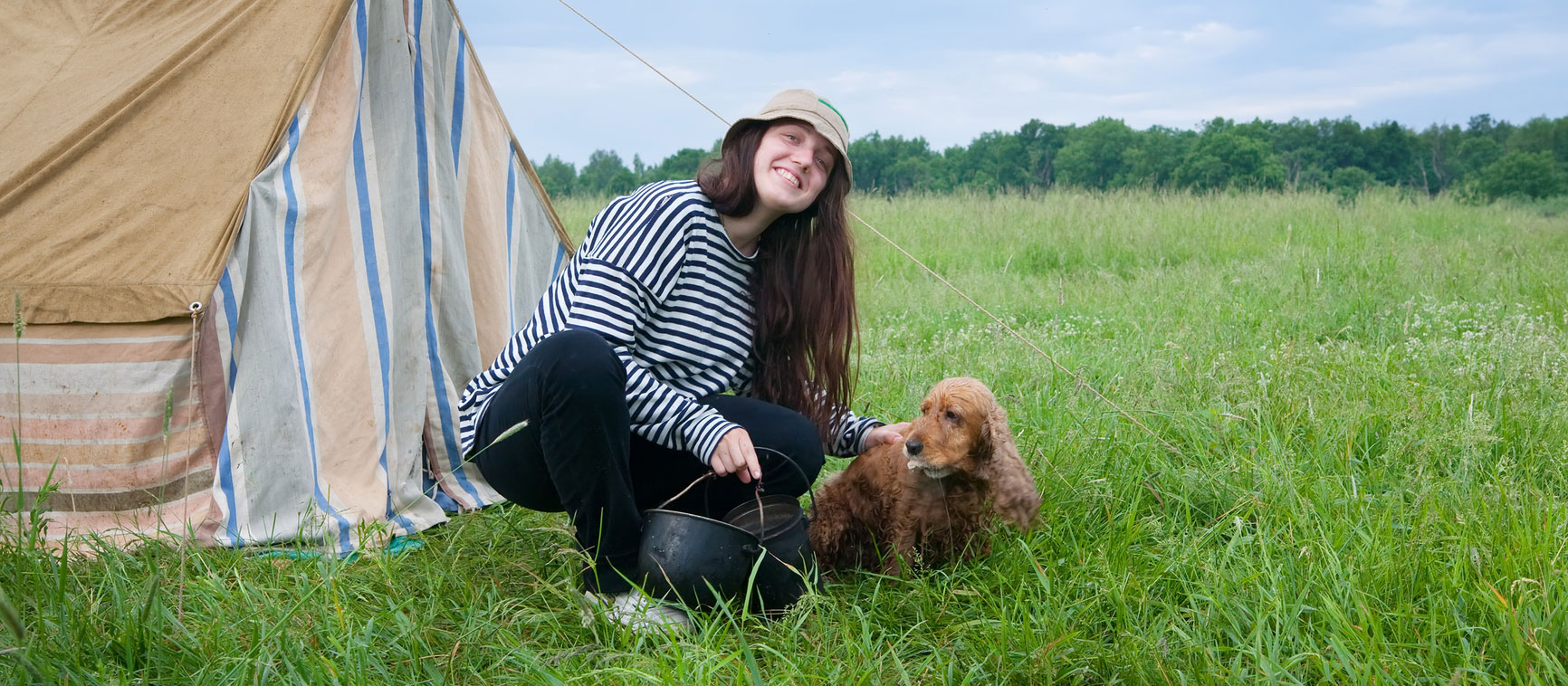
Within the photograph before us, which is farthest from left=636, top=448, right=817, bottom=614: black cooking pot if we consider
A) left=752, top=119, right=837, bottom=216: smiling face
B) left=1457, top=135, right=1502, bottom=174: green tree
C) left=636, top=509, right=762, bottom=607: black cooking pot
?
left=1457, top=135, right=1502, bottom=174: green tree

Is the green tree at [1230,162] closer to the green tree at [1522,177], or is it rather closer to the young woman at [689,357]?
the green tree at [1522,177]

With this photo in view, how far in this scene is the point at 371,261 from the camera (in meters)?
3.11

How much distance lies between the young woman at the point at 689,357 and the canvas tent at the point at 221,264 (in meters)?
0.70

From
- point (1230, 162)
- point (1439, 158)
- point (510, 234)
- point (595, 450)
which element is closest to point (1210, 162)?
point (1230, 162)

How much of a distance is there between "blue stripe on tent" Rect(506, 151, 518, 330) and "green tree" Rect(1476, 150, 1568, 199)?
37.5ft

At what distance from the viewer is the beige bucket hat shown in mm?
2340

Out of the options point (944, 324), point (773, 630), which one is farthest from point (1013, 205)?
point (773, 630)

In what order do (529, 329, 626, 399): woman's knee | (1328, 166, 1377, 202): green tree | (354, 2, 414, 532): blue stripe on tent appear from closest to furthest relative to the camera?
1. (529, 329, 626, 399): woman's knee
2. (354, 2, 414, 532): blue stripe on tent
3. (1328, 166, 1377, 202): green tree

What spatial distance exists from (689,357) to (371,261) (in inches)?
49.5

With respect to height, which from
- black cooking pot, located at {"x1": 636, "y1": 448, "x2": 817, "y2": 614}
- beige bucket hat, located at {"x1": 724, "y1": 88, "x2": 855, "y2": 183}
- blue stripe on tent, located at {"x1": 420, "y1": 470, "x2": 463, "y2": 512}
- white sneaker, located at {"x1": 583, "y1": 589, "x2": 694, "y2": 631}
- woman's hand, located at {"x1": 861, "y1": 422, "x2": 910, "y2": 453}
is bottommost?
blue stripe on tent, located at {"x1": 420, "y1": 470, "x2": 463, "y2": 512}

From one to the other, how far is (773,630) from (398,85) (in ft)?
7.03

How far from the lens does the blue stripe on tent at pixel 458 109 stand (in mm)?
3539

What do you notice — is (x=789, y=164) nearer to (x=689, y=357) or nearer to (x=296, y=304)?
(x=689, y=357)

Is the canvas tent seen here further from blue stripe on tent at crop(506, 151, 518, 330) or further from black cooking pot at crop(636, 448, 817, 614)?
black cooking pot at crop(636, 448, 817, 614)
